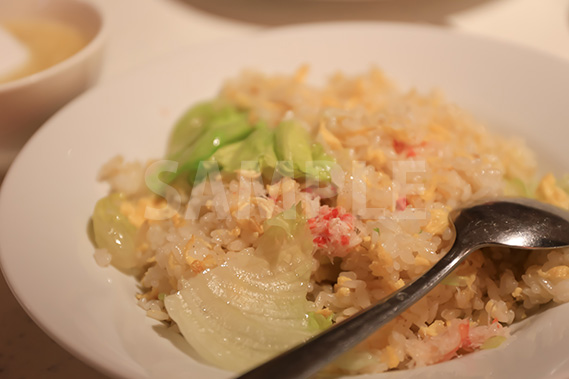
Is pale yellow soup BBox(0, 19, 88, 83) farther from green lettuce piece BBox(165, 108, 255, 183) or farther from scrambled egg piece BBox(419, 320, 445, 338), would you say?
scrambled egg piece BBox(419, 320, 445, 338)

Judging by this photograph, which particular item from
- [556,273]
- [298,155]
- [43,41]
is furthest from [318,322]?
[43,41]

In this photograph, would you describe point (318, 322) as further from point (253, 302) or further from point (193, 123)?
point (193, 123)

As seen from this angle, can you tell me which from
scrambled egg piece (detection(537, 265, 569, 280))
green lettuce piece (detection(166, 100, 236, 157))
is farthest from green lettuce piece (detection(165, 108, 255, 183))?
scrambled egg piece (detection(537, 265, 569, 280))

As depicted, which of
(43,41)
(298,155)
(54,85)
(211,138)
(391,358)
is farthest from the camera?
(43,41)

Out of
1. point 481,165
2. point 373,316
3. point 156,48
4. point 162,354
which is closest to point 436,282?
point 373,316

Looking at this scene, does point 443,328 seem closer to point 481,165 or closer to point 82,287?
point 481,165
